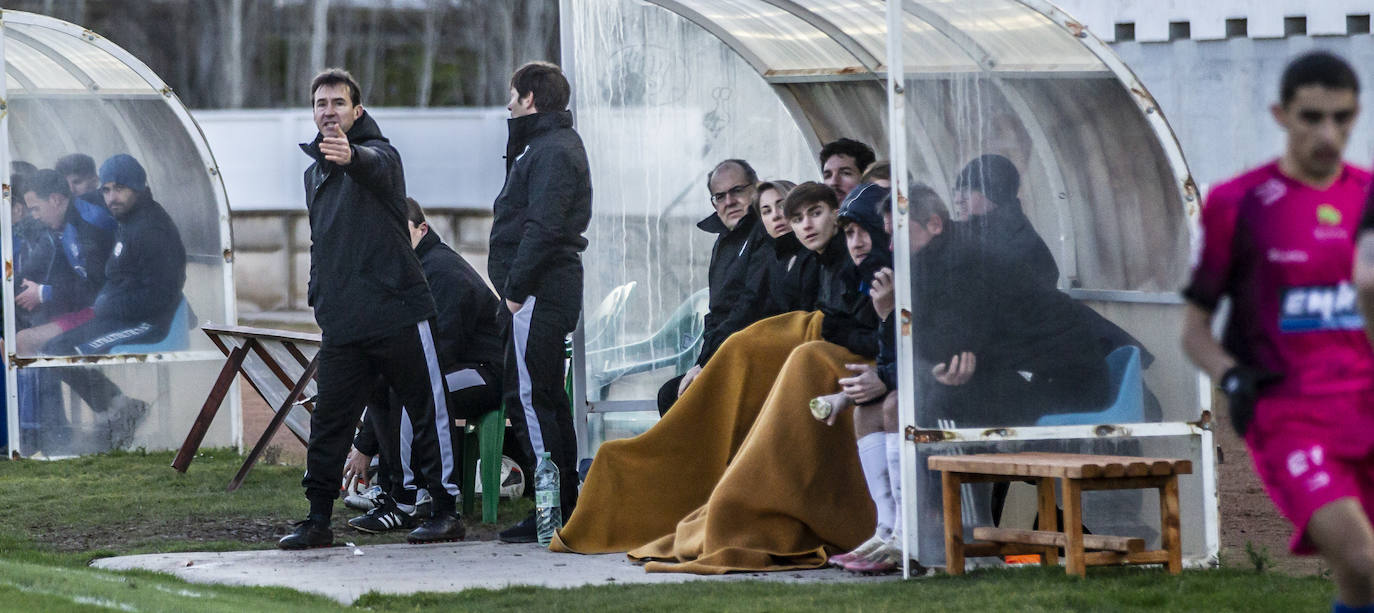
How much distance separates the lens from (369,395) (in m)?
8.33

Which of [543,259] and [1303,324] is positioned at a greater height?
[543,259]

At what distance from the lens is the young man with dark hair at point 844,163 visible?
8430 mm

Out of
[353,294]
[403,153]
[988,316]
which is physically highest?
[403,153]

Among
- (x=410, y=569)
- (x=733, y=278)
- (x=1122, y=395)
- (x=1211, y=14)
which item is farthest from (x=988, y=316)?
(x=1211, y=14)

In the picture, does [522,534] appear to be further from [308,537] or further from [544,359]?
[308,537]

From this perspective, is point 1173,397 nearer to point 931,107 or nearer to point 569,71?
point 931,107

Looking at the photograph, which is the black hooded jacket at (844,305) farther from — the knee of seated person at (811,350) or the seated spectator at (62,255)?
the seated spectator at (62,255)

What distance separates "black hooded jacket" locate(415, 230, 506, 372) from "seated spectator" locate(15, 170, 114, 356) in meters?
3.66

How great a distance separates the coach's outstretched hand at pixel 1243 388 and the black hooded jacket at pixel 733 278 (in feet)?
14.2

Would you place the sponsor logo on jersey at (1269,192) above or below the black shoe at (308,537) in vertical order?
above

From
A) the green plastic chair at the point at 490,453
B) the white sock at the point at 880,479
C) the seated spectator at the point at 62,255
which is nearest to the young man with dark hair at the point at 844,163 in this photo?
the white sock at the point at 880,479

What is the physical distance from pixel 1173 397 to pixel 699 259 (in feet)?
10.6

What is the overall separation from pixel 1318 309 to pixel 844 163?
442 centimetres

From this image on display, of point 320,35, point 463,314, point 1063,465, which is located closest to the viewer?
point 1063,465
